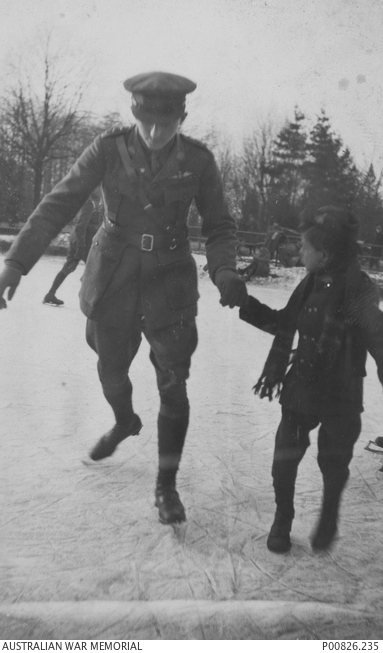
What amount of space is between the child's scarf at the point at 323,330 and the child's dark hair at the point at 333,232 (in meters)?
0.04

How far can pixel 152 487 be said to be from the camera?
2180 mm

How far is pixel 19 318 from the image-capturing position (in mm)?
2707

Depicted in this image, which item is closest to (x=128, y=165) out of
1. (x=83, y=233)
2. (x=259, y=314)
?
(x=83, y=233)

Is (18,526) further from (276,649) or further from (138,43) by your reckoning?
(138,43)

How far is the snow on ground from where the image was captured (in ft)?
5.57

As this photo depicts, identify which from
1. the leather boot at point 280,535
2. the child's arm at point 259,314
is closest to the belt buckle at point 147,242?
the child's arm at point 259,314

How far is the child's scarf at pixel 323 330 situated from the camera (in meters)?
1.72

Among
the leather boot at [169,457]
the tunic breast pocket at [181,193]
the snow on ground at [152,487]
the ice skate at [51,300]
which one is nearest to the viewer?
the snow on ground at [152,487]

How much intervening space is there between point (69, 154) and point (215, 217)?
515 millimetres

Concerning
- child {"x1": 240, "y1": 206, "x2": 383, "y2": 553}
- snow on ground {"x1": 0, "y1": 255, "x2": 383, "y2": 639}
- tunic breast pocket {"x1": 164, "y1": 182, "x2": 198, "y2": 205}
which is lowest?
snow on ground {"x1": 0, "y1": 255, "x2": 383, "y2": 639}

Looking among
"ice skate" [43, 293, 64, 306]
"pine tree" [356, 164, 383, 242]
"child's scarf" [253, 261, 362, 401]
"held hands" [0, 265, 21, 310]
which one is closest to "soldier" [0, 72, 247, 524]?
"held hands" [0, 265, 21, 310]

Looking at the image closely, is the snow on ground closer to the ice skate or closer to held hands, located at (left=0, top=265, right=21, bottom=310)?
the ice skate

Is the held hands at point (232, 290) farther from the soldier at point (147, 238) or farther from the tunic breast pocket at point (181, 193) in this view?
the tunic breast pocket at point (181, 193)

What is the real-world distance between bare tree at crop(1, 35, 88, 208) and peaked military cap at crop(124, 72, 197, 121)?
28 centimetres
